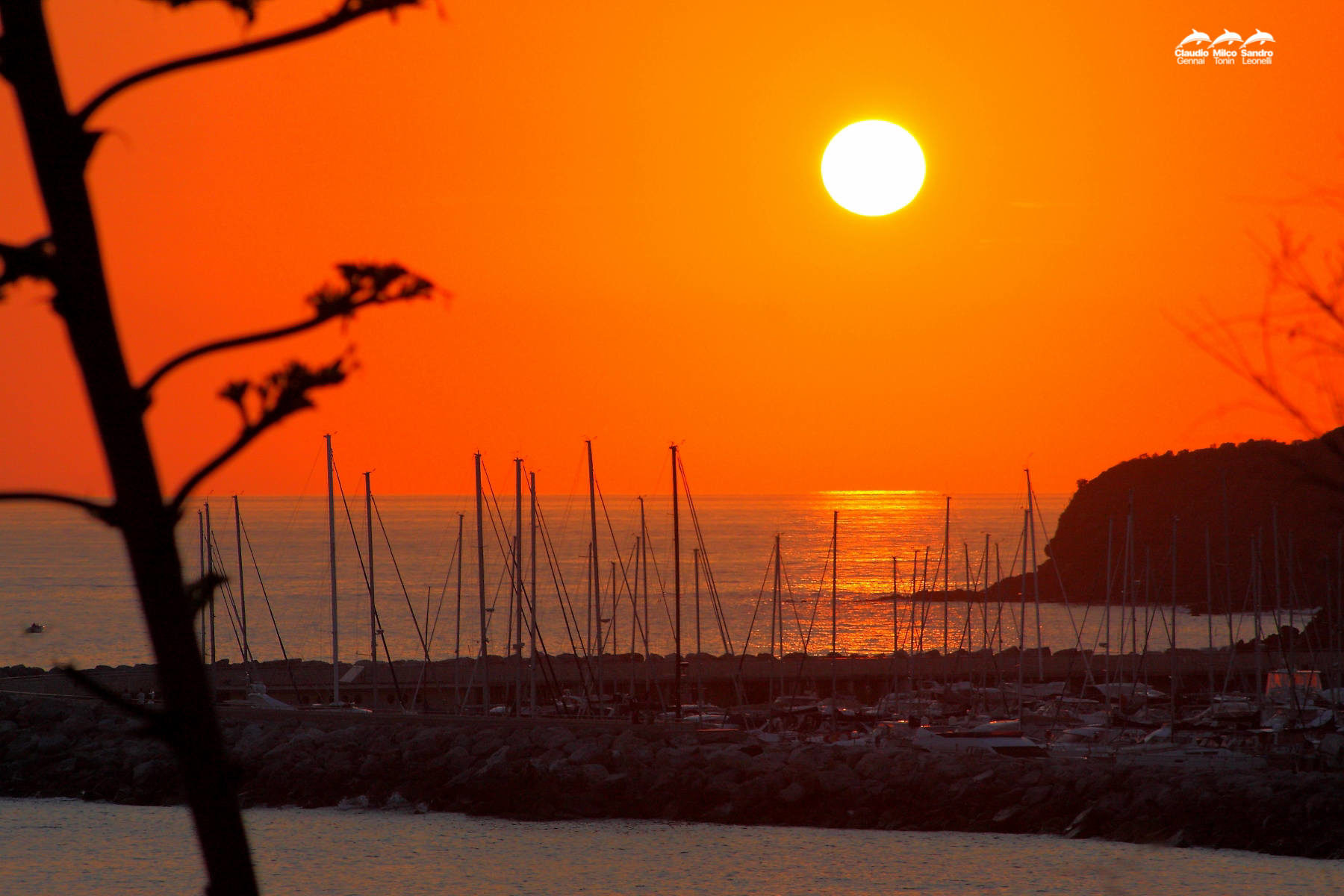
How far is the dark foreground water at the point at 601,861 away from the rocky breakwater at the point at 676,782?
1.73 ft

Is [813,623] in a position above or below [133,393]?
below

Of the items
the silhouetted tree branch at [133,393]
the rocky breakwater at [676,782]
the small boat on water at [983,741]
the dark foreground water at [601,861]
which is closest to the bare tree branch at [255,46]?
the silhouetted tree branch at [133,393]

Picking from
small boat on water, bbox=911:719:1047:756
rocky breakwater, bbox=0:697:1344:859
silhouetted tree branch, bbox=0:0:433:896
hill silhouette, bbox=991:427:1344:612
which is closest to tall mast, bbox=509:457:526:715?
rocky breakwater, bbox=0:697:1344:859

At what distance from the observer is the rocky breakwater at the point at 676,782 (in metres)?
32.5

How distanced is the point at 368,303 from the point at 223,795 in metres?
1.87

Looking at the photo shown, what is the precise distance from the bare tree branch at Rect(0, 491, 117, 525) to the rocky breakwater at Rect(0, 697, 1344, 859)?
1206 inches

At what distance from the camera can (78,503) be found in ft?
14.5

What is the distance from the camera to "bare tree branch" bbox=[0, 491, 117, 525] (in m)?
4.36

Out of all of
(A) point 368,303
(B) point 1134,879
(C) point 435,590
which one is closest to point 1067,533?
(C) point 435,590

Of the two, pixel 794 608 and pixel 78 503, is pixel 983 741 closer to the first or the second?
pixel 78 503

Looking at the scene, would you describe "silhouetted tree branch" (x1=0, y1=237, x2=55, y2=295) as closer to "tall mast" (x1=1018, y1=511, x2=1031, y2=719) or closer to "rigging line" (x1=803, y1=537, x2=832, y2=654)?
"tall mast" (x1=1018, y1=511, x2=1031, y2=719)

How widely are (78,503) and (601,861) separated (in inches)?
1195

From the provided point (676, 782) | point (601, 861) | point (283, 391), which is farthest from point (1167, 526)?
point (283, 391)

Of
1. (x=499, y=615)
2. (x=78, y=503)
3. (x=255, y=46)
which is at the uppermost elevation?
(x=255, y=46)
